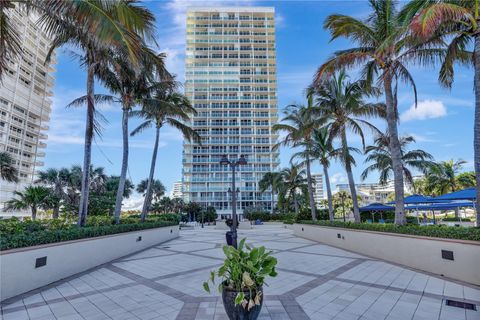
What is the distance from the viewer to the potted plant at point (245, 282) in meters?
3.25

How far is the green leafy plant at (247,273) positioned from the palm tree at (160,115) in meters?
11.7

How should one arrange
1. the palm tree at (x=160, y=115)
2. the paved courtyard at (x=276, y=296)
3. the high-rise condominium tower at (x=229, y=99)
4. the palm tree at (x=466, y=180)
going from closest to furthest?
the paved courtyard at (x=276, y=296), the palm tree at (x=160, y=115), the palm tree at (x=466, y=180), the high-rise condominium tower at (x=229, y=99)

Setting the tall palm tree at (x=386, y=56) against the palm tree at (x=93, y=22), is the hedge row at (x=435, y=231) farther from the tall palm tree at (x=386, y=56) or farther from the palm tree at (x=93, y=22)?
the palm tree at (x=93, y=22)

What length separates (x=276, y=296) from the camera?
5.02m

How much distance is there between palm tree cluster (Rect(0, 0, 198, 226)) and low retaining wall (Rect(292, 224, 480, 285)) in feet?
29.1

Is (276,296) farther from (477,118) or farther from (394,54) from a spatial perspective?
(394,54)

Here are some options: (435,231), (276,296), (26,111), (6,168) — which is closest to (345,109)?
(435,231)

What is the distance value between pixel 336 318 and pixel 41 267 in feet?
22.6

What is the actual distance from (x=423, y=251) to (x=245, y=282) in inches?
261

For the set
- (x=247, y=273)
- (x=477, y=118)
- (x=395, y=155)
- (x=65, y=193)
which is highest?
(x=477, y=118)

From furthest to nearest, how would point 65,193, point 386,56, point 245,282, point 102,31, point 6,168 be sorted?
point 65,193
point 6,168
point 386,56
point 102,31
point 245,282

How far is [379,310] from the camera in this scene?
4.25m

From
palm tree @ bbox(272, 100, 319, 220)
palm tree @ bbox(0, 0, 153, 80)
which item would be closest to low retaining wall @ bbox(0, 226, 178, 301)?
palm tree @ bbox(0, 0, 153, 80)

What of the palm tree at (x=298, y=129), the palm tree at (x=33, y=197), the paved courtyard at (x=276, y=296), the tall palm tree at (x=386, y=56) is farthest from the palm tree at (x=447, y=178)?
A: the palm tree at (x=33, y=197)
